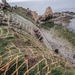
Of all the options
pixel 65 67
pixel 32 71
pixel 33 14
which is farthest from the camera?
pixel 33 14

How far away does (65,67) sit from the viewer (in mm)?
6633

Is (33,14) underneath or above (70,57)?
above

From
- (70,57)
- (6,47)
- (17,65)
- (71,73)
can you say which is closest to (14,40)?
(6,47)

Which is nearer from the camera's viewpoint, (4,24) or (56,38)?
(4,24)

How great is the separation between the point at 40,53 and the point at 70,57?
20.4ft

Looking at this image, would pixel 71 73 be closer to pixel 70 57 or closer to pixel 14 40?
pixel 14 40

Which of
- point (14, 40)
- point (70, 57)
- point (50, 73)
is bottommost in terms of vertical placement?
point (70, 57)

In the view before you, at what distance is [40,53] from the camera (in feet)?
22.3

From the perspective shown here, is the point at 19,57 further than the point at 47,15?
No

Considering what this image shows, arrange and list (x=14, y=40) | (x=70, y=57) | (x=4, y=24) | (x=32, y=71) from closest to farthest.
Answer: (x=32, y=71)
(x=14, y=40)
(x=4, y=24)
(x=70, y=57)

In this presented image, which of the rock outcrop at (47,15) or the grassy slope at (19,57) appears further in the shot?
the rock outcrop at (47,15)

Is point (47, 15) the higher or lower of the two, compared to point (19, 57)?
higher

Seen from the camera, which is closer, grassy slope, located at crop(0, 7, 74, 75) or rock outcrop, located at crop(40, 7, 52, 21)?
grassy slope, located at crop(0, 7, 74, 75)

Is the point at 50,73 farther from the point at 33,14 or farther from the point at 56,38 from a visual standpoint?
the point at 33,14
